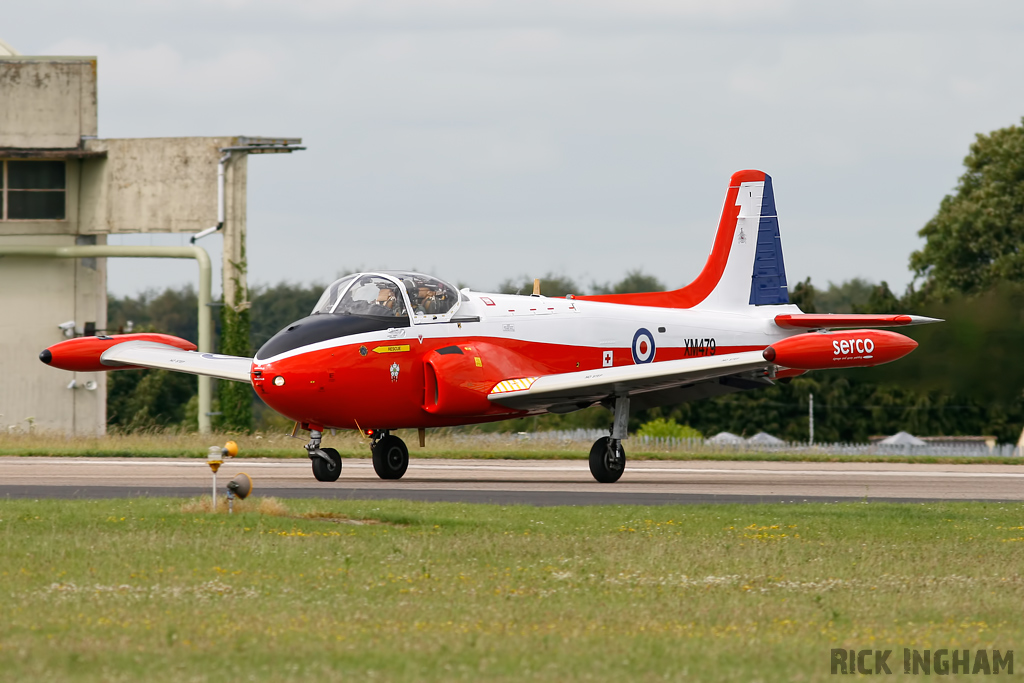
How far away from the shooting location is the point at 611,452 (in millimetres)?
22906

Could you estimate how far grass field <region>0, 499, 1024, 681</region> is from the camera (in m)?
8.35

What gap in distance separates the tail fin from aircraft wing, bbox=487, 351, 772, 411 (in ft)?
16.3

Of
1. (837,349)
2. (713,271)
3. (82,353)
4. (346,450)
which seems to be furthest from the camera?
(346,450)

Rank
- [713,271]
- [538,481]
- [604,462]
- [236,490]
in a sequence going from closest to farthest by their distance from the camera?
[236,490] → [604,462] → [538,481] → [713,271]

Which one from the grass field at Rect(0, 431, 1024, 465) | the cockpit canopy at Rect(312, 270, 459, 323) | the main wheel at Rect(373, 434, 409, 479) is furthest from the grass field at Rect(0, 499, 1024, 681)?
the grass field at Rect(0, 431, 1024, 465)

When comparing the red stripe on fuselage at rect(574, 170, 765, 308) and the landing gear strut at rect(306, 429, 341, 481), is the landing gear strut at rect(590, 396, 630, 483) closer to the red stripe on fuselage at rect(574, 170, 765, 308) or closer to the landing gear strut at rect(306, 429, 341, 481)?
the red stripe on fuselage at rect(574, 170, 765, 308)

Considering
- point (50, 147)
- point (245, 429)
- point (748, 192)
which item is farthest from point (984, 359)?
point (50, 147)

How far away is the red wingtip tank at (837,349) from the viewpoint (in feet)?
68.2

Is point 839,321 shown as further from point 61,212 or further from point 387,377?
point 61,212

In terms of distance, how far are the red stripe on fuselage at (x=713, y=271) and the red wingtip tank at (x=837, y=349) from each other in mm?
5722

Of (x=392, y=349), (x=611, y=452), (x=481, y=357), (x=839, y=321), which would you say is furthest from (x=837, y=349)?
Result: (x=392, y=349)

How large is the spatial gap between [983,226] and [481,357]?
49.1 m

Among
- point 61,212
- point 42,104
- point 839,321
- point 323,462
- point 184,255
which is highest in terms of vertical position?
point 42,104

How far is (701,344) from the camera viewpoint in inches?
1013
